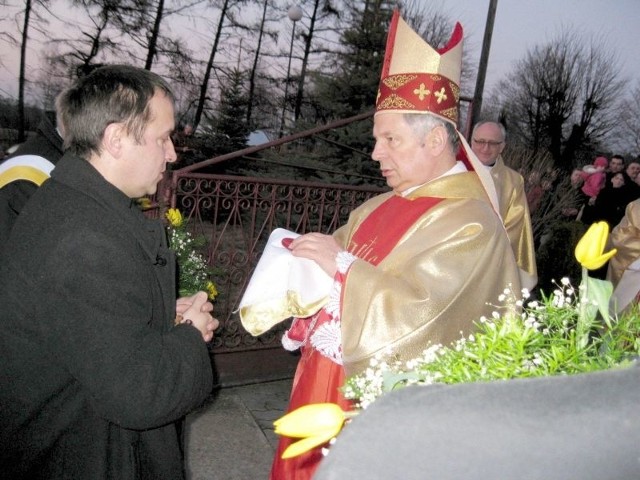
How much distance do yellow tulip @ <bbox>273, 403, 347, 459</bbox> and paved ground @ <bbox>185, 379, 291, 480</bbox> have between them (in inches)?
124

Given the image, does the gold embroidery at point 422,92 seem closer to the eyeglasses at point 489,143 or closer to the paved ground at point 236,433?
the paved ground at point 236,433

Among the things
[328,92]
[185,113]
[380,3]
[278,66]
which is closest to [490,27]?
[380,3]

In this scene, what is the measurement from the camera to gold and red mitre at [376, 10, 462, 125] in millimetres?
2215

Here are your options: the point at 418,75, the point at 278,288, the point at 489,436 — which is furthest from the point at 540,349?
the point at 418,75

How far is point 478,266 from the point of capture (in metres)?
1.88

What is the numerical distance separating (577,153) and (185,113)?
20070mm

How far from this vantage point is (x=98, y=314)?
120 cm

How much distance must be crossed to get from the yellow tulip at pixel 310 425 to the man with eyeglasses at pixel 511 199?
308 centimetres

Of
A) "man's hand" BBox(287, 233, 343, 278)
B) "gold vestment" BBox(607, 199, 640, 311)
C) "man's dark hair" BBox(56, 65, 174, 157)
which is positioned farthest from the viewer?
"gold vestment" BBox(607, 199, 640, 311)

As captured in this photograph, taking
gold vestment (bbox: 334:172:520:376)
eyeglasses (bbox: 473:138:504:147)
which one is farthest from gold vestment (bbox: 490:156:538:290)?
gold vestment (bbox: 334:172:520:376)

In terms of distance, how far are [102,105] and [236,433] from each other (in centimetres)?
318

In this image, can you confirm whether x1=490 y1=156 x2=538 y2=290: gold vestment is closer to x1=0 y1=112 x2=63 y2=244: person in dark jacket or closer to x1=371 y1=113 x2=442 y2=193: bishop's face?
x1=371 y1=113 x2=442 y2=193: bishop's face

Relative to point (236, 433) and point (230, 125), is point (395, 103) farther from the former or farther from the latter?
point (230, 125)

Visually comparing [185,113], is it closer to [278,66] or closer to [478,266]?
[278,66]
